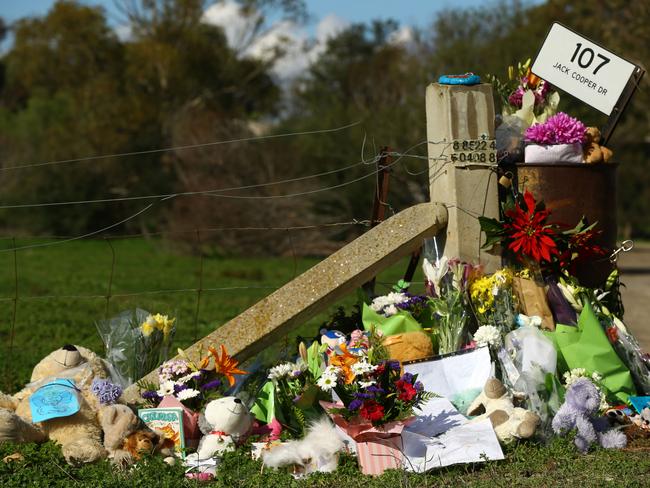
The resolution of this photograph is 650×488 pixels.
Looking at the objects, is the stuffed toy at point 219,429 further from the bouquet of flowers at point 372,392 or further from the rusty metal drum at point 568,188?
the rusty metal drum at point 568,188

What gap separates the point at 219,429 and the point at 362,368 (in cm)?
91

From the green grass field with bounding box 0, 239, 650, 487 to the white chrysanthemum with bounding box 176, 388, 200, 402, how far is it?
44 centimetres

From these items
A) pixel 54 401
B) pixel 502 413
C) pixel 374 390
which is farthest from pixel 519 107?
pixel 54 401

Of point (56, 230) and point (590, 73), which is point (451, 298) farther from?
point (56, 230)

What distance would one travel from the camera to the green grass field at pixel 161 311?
14.2 ft

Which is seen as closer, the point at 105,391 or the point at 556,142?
the point at 105,391

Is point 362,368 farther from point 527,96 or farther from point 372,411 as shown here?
point 527,96

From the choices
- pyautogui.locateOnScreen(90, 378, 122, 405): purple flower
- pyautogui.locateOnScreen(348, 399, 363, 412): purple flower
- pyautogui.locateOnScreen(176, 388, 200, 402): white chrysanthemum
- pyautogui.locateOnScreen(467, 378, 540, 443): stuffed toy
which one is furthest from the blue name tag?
pyautogui.locateOnScreen(467, 378, 540, 443): stuffed toy

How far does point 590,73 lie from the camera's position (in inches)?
240

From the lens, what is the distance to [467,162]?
574 cm

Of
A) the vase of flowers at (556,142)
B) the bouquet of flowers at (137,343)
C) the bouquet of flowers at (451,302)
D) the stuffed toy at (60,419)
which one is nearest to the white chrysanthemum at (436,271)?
the bouquet of flowers at (451,302)

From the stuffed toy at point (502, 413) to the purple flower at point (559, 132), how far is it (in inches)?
67.7

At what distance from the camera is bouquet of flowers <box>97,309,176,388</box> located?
568 centimetres

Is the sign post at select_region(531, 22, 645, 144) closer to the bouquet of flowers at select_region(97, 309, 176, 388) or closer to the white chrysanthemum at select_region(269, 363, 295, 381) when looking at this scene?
the white chrysanthemum at select_region(269, 363, 295, 381)
